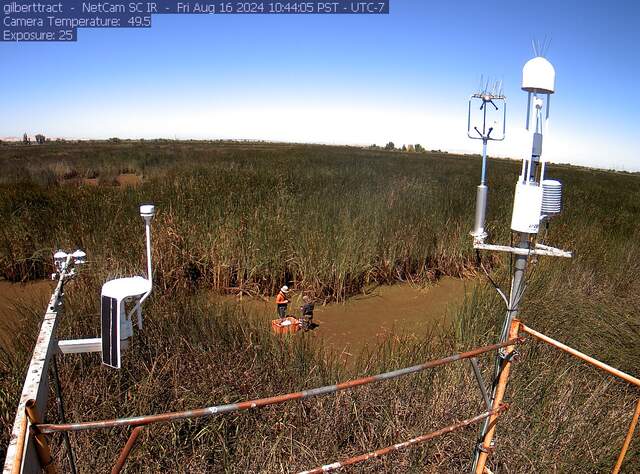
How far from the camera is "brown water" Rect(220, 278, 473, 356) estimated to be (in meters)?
5.19

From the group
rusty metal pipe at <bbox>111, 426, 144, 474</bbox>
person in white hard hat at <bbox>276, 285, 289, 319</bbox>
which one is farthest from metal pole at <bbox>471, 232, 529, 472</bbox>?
person in white hard hat at <bbox>276, 285, 289, 319</bbox>

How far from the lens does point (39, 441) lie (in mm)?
1188

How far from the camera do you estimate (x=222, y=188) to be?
9.28m

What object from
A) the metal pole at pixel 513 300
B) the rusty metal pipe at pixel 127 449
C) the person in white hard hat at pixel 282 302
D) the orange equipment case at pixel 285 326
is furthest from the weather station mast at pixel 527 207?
the person in white hard hat at pixel 282 302

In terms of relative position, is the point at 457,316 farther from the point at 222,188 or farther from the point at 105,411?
the point at 222,188

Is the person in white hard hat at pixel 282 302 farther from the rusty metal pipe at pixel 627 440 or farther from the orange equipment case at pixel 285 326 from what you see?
the rusty metal pipe at pixel 627 440

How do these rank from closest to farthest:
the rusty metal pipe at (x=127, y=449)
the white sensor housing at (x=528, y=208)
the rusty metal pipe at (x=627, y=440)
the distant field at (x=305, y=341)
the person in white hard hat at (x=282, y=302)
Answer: the rusty metal pipe at (x=127, y=449)
the white sensor housing at (x=528, y=208)
the rusty metal pipe at (x=627, y=440)
the distant field at (x=305, y=341)
the person in white hard hat at (x=282, y=302)

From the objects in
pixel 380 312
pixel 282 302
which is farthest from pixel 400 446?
pixel 380 312

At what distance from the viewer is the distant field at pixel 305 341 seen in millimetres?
2645

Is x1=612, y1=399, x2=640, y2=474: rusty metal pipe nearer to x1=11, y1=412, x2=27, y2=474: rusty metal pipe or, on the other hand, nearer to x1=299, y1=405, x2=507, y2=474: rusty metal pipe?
x1=299, y1=405, x2=507, y2=474: rusty metal pipe

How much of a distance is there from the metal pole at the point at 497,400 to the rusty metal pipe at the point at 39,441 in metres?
1.95

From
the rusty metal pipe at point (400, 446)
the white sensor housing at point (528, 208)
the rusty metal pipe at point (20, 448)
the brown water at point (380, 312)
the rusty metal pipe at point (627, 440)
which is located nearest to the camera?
the rusty metal pipe at point (20, 448)

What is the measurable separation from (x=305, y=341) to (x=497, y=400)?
5.63 ft

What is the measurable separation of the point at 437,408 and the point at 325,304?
3383mm
